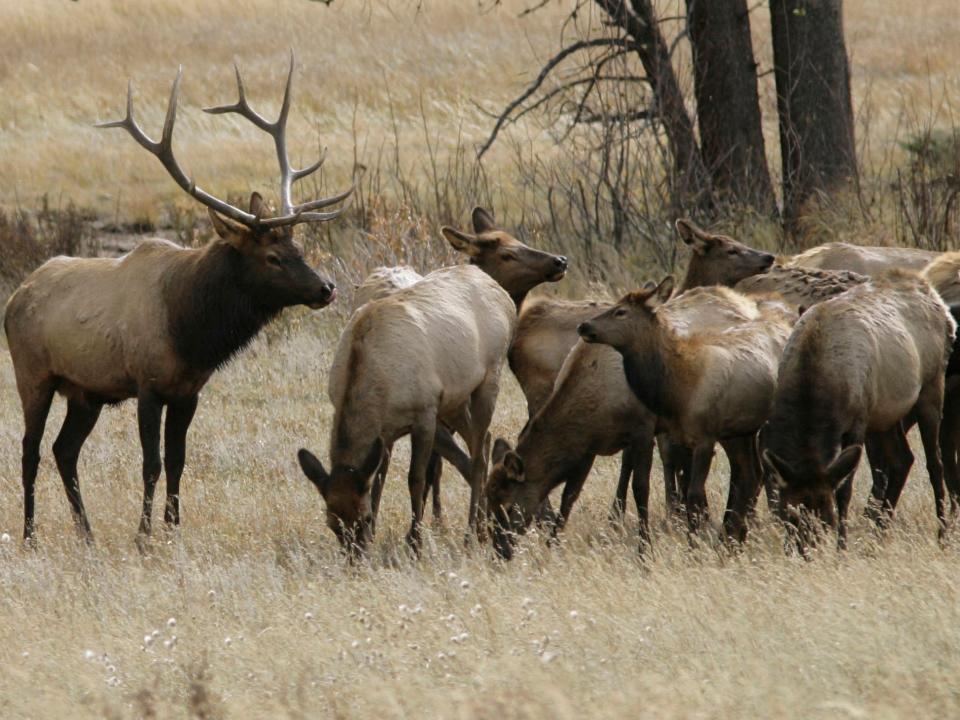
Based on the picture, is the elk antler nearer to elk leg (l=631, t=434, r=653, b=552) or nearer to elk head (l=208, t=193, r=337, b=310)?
elk head (l=208, t=193, r=337, b=310)

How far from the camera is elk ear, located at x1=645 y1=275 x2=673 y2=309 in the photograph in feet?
30.1

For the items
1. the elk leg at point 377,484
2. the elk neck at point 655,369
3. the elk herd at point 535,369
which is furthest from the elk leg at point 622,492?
the elk leg at point 377,484

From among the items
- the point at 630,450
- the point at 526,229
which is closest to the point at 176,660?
the point at 630,450

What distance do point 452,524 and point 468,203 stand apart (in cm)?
901

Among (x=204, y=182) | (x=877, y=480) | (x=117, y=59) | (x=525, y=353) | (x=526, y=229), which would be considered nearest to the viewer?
(x=877, y=480)

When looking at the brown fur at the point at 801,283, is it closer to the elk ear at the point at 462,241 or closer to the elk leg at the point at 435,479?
the elk ear at the point at 462,241

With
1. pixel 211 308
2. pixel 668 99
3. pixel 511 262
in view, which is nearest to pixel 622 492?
pixel 511 262

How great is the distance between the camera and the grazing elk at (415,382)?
9031mm

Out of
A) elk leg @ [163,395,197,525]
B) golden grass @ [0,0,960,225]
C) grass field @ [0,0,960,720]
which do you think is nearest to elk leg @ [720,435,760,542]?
grass field @ [0,0,960,720]

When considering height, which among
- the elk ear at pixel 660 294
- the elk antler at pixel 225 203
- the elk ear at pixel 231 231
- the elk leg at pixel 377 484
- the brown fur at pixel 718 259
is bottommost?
the elk leg at pixel 377 484

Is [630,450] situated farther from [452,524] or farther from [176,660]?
[176,660]

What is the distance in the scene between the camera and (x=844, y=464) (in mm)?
8375

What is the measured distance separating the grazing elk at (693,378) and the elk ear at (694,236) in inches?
77.2

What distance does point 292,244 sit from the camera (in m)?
10.4
